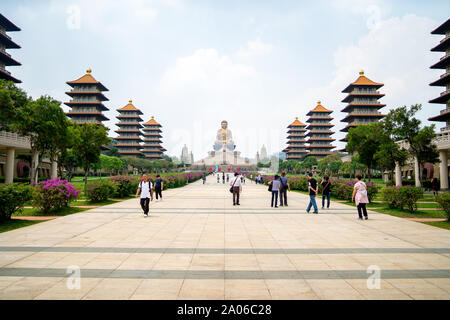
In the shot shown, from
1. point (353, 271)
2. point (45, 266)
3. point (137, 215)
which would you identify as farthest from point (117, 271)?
point (137, 215)

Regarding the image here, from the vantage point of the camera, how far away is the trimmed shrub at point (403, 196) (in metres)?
11.3

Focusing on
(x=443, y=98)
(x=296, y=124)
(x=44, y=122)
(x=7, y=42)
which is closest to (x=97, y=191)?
(x=44, y=122)

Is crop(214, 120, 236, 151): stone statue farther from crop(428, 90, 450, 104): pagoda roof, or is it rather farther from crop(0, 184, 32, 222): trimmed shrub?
crop(0, 184, 32, 222): trimmed shrub

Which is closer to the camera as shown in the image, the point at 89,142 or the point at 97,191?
the point at 97,191

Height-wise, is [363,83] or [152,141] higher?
[363,83]

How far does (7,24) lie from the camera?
117ft

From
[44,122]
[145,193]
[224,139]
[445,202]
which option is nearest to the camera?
[445,202]

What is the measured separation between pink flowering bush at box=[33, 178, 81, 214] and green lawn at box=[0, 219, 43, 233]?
5.32ft

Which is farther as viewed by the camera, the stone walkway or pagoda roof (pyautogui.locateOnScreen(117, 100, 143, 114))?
pagoda roof (pyautogui.locateOnScreen(117, 100, 143, 114))

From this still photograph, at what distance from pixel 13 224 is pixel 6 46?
40.9 meters

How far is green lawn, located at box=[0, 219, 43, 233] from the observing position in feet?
26.4

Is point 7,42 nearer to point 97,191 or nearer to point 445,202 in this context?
point 97,191

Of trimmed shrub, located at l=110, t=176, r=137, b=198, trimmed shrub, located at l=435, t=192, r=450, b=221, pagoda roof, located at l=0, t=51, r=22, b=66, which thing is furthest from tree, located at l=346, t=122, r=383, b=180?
pagoda roof, located at l=0, t=51, r=22, b=66

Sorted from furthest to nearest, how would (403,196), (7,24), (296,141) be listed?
(296,141)
(7,24)
(403,196)
